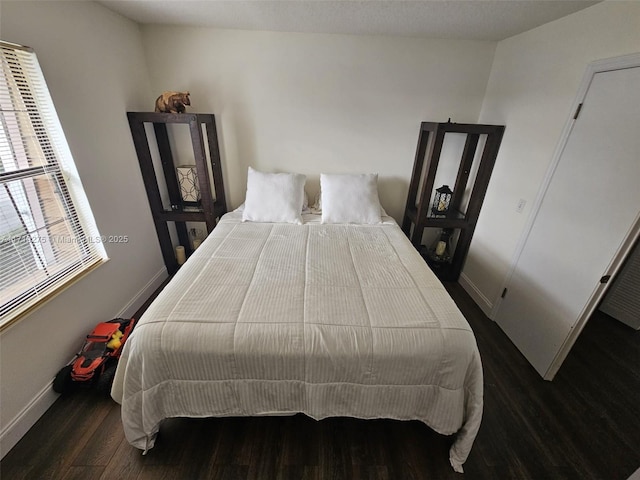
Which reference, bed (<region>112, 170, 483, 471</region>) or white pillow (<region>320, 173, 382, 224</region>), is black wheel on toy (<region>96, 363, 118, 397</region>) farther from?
white pillow (<region>320, 173, 382, 224</region>)

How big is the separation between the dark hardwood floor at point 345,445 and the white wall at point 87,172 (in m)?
0.25

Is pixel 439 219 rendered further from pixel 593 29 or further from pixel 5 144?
pixel 5 144

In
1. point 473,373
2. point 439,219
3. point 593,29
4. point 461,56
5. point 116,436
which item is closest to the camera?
point 473,373

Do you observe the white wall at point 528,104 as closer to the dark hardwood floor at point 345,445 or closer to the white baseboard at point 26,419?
the dark hardwood floor at point 345,445

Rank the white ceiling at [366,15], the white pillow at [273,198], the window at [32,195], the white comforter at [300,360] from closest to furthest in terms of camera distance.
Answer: the white comforter at [300,360], the window at [32,195], the white ceiling at [366,15], the white pillow at [273,198]

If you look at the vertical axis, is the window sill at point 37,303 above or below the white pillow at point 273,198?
below

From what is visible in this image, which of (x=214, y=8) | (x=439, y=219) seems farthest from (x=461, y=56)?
(x=214, y=8)

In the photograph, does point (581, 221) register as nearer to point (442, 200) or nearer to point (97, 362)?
point (442, 200)

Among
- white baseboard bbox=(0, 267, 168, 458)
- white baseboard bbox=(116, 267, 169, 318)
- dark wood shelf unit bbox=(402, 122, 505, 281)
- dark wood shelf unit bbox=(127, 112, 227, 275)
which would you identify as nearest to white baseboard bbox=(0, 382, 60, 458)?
white baseboard bbox=(0, 267, 168, 458)

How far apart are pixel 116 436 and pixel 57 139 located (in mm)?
1715

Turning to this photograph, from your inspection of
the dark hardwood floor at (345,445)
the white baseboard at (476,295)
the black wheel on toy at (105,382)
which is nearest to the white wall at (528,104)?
the white baseboard at (476,295)

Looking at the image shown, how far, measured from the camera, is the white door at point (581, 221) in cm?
132

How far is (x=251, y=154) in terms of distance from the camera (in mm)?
2605

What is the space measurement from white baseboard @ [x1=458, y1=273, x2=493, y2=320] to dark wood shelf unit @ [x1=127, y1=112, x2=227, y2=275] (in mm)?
2572
